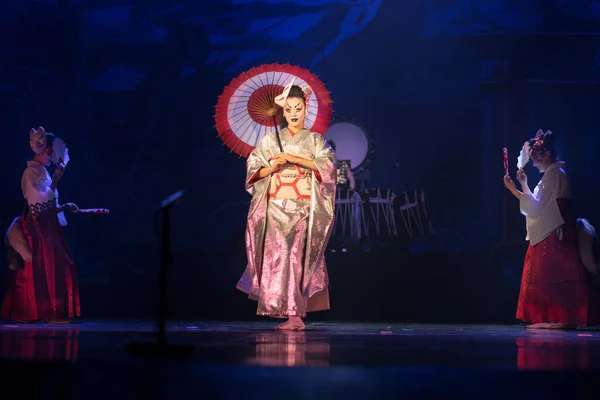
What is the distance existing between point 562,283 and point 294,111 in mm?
2744

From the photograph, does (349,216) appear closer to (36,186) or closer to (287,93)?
(287,93)

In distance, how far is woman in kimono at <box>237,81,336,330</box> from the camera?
5.79 m

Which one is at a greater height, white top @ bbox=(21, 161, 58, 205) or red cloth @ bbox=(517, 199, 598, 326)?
white top @ bbox=(21, 161, 58, 205)

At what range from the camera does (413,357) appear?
3367 millimetres

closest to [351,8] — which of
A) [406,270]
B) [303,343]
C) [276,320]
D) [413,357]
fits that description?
[406,270]

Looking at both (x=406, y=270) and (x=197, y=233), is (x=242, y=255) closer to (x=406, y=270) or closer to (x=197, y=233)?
(x=197, y=233)

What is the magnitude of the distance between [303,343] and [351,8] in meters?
4.90

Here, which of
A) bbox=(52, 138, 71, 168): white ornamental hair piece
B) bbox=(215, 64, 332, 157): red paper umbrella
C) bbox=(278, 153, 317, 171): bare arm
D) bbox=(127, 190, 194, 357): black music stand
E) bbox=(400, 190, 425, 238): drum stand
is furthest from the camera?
bbox=(400, 190, 425, 238): drum stand

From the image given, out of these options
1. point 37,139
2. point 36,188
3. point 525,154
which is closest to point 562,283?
point 525,154

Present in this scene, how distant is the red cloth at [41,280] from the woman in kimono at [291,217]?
1.77 meters

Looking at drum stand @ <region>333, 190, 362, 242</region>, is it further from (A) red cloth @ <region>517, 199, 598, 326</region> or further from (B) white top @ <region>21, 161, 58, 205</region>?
(B) white top @ <region>21, 161, 58, 205</region>

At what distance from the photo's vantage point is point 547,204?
274 inches

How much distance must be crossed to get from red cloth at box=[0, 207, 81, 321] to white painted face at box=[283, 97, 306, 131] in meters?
2.22

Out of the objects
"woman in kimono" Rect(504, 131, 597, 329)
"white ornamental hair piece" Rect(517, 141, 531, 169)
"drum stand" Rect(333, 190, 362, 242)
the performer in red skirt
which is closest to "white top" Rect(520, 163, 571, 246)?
"woman in kimono" Rect(504, 131, 597, 329)
